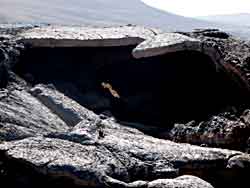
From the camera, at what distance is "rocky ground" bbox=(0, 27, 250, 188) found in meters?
2.81

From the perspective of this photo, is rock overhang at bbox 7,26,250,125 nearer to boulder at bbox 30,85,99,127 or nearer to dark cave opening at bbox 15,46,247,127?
dark cave opening at bbox 15,46,247,127

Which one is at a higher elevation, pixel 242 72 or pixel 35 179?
pixel 242 72

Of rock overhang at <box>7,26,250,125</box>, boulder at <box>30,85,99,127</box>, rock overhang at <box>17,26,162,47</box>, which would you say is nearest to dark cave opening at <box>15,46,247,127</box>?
rock overhang at <box>7,26,250,125</box>

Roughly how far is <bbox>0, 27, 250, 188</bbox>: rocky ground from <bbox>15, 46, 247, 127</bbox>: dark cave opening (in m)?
0.01

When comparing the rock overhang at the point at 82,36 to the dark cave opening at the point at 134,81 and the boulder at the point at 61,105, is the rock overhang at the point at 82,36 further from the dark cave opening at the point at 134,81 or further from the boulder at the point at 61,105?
the boulder at the point at 61,105

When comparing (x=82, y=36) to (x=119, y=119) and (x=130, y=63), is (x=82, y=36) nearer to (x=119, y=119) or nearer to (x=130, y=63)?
(x=130, y=63)

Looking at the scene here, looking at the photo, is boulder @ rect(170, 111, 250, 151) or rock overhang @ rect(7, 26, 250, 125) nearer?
boulder @ rect(170, 111, 250, 151)

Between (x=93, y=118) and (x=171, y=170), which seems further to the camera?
(x=93, y=118)

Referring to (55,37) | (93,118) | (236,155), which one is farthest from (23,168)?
(55,37)

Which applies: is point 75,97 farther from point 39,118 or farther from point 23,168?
point 23,168

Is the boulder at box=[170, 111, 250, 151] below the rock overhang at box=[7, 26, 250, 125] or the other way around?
below

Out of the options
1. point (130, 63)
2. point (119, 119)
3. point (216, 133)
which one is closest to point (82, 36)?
point (130, 63)

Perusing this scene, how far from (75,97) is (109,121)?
44 cm

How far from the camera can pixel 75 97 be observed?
4.12 metres
